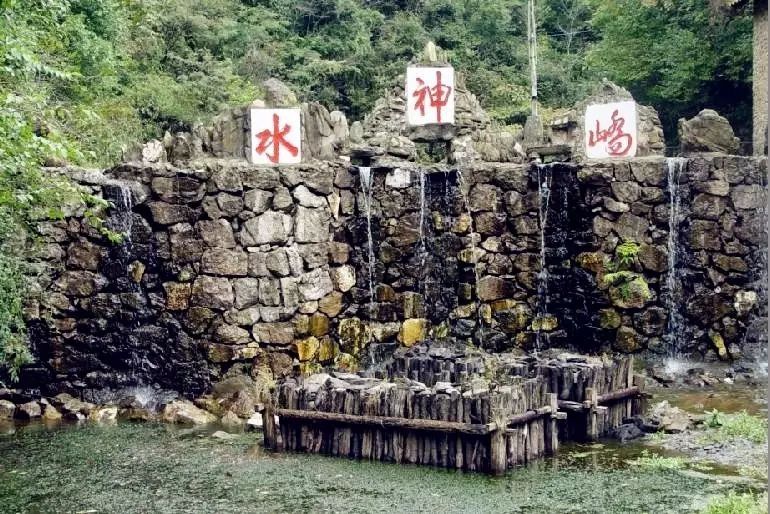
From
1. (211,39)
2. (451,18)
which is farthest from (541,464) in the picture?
(451,18)

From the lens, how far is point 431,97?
1469cm

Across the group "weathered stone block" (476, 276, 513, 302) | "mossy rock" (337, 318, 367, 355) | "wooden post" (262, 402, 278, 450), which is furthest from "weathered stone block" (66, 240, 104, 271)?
"weathered stone block" (476, 276, 513, 302)

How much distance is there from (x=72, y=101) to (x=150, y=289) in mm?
6089


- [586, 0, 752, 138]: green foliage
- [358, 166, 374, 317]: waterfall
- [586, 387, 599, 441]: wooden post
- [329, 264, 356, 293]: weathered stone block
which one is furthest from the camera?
[586, 0, 752, 138]: green foliage

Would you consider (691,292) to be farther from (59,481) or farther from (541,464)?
(59,481)

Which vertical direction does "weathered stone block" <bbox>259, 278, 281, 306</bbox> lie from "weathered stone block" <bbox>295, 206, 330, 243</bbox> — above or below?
below

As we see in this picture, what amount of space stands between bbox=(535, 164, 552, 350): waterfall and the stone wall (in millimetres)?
29

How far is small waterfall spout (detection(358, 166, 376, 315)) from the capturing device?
14.3 m

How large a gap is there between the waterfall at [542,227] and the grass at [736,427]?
4253mm

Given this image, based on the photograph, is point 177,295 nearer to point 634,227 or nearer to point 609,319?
point 609,319

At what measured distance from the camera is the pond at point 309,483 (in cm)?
868

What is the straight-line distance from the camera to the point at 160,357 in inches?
530

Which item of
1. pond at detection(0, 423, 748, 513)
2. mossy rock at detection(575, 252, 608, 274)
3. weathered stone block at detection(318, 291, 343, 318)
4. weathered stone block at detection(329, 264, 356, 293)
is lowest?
pond at detection(0, 423, 748, 513)

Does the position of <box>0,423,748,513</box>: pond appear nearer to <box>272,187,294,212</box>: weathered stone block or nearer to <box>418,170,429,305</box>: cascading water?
<box>272,187,294,212</box>: weathered stone block
